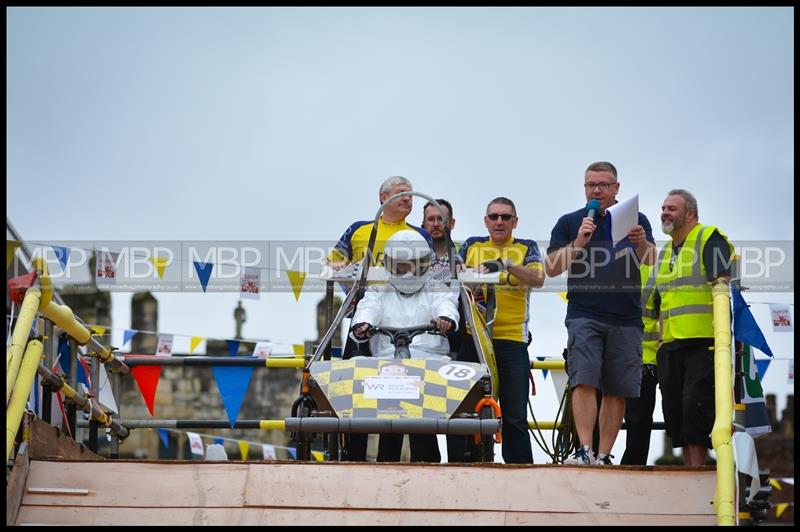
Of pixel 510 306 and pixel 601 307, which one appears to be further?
pixel 510 306

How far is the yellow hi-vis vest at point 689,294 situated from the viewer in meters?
10.5

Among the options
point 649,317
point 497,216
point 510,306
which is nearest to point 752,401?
point 649,317

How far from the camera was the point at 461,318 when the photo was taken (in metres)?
11.1

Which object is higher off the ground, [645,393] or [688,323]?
[688,323]

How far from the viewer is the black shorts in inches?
404

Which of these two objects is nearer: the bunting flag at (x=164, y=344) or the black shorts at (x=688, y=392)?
the black shorts at (x=688, y=392)

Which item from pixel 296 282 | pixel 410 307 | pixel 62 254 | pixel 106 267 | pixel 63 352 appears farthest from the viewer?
pixel 296 282

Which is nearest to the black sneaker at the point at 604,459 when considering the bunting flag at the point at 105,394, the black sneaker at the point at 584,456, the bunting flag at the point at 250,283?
the black sneaker at the point at 584,456

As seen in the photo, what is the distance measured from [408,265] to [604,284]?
1315 mm

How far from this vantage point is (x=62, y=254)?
13750 millimetres

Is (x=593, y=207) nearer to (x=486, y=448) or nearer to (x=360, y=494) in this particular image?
(x=486, y=448)

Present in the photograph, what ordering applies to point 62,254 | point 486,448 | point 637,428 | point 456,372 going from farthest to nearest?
point 62,254, point 637,428, point 486,448, point 456,372

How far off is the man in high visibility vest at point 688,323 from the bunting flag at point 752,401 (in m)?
0.28

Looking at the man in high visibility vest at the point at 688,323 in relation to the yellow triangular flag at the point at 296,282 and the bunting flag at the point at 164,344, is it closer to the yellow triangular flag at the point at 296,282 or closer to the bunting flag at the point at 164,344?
the yellow triangular flag at the point at 296,282
